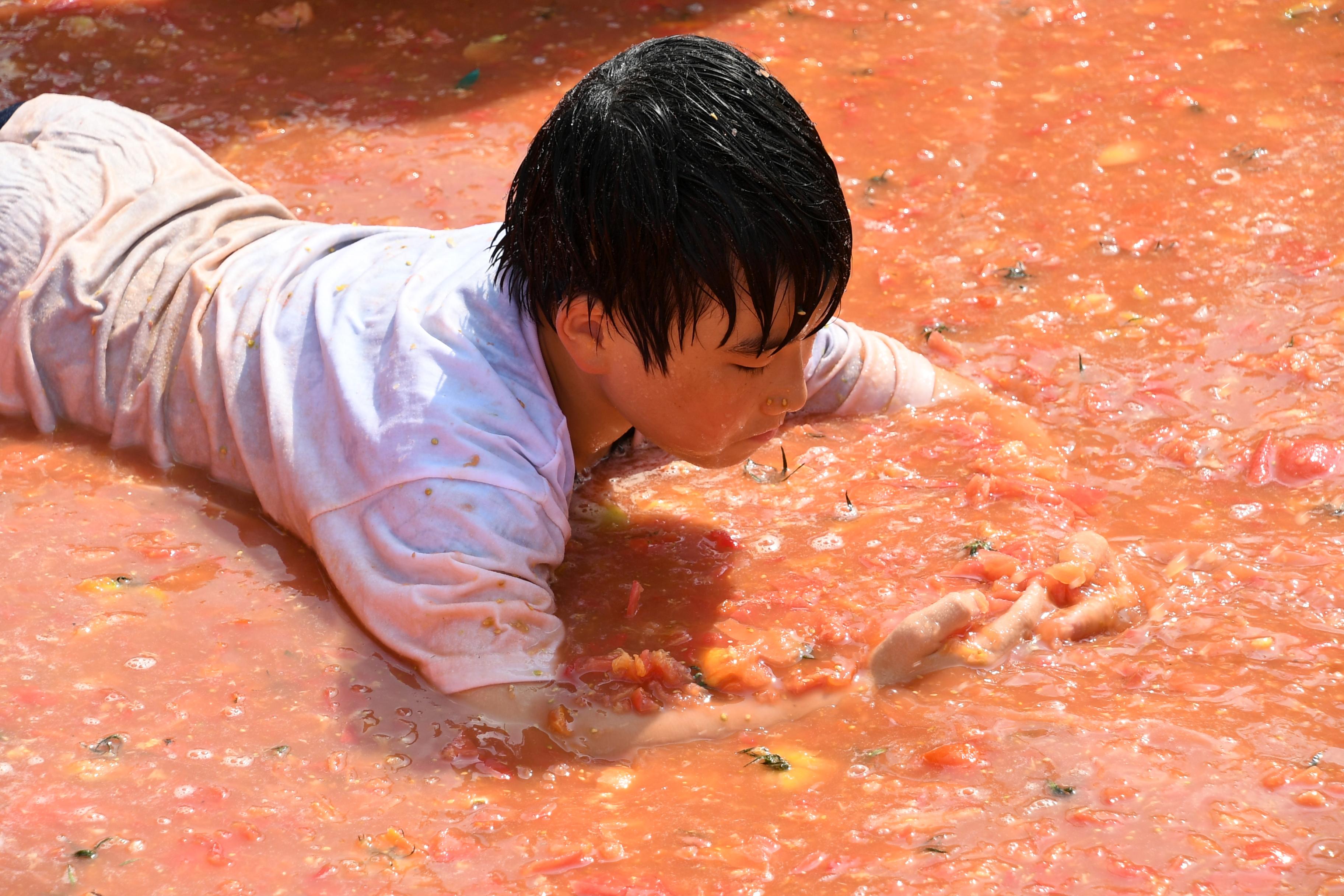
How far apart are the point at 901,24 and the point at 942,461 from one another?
2597mm

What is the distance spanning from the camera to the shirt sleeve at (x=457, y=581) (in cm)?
206

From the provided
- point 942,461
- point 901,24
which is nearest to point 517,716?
point 942,461

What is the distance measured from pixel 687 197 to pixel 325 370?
80 centimetres

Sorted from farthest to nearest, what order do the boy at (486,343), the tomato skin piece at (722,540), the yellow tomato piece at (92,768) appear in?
the tomato skin piece at (722,540) → the boy at (486,343) → the yellow tomato piece at (92,768)

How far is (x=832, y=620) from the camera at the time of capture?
2.28 meters

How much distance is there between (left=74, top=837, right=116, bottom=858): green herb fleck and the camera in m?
1.75

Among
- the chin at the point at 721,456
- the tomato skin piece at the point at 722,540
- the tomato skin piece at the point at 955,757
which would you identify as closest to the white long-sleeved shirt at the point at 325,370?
the chin at the point at 721,456

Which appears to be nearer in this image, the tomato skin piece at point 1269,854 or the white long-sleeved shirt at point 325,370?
the tomato skin piece at point 1269,854

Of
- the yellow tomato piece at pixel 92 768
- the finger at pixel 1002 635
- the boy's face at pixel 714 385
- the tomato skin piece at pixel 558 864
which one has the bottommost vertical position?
the yellow tomato piece at pixel 92 768

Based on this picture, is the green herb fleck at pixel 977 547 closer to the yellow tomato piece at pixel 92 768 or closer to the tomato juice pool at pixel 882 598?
the tomato juice pool at pixel 882 598

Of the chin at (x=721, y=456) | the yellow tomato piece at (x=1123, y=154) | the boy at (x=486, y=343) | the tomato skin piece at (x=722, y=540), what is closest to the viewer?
the boy at (x=486, y=343)

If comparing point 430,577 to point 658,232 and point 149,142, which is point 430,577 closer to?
point 658,232

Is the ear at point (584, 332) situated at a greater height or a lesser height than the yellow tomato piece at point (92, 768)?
greater

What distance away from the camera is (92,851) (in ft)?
5.76
